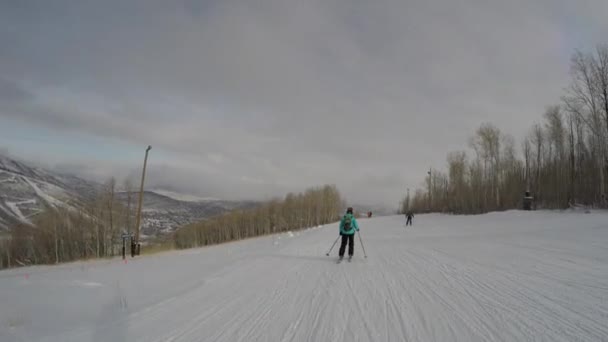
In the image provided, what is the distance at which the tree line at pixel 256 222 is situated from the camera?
59.7 meters

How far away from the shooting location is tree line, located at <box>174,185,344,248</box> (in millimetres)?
59719

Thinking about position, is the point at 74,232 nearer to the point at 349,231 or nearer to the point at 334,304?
the point at 349,231

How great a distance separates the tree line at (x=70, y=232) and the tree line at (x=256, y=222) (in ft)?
73.0

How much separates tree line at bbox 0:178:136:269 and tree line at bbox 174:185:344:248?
73.0 ft

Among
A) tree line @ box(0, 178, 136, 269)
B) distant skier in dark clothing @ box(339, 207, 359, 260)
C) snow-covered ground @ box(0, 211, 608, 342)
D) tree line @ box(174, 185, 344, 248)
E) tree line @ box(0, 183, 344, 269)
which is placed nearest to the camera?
snow-covered ground @ box(0, 211, 608, 342)

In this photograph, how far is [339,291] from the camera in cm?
572

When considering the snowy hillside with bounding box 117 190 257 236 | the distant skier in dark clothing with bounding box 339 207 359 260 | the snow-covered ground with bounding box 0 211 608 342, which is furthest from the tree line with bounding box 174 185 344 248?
the snow-covered ground with bounding box 0 211 608 342

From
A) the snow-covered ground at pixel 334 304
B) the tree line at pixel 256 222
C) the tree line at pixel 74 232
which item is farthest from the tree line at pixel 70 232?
the snow-covered ground at pixel 334 304

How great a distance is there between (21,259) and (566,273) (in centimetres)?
5135

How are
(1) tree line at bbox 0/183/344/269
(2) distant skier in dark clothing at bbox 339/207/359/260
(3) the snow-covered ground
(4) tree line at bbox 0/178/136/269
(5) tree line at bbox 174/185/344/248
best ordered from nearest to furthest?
1. (3) the snow-covered ground
2. (2) distant skier in dark clothing at bbox 339/207/359/260
3. (1) tree line at bbox 0/183/344/269
4. (4) tree line at bbox 0/178/136/269
5. (5) tree line at bbox 174/185/344/248

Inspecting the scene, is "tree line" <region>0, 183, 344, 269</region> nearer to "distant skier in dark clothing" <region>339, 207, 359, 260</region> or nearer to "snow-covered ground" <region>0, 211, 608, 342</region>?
"snow-covered ground" <region>0, 211, 608, 342</region>

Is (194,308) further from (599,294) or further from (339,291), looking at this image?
(599,294)

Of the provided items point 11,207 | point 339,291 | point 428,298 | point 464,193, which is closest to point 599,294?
point 428,298

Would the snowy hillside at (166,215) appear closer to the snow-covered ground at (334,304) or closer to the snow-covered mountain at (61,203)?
the snow-covered mountain at (61,203)
